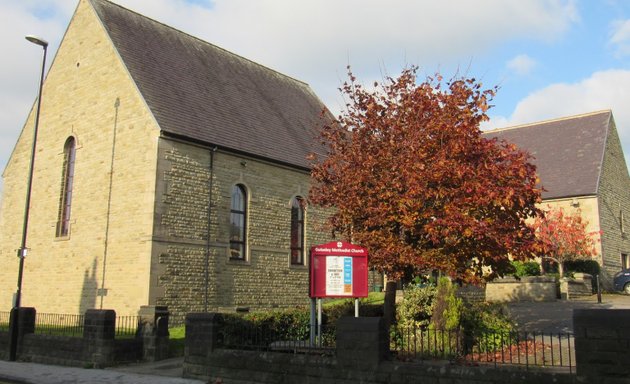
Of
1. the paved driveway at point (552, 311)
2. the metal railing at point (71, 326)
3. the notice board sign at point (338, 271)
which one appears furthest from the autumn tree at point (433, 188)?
the metal railing at point (71, 326)

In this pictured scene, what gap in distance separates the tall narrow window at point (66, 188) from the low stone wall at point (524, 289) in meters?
17.8

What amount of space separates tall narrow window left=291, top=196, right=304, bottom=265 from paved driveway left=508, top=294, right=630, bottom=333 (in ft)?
29.0

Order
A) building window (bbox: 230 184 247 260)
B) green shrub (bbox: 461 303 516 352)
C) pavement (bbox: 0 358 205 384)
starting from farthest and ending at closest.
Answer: building window (bbox: 230 184 247 260), green shrub (bbox: 461 303 516 352), pavement (bbox: 0 358 205 384)

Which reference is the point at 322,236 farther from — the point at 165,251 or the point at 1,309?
the point at 1,309

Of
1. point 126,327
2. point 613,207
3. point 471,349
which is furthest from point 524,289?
point 126,327

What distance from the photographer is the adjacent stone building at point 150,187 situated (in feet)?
64.1

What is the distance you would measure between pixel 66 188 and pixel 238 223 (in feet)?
23.4

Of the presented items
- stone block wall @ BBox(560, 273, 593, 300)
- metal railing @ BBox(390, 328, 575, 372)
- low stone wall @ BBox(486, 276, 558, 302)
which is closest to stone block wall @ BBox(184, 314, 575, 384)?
metal railing @ BBox(390, 328, 575, 372)

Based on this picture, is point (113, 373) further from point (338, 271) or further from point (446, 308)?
point (446, 308)

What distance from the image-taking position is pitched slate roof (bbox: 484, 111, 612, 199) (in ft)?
109

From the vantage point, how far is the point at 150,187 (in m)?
19.3

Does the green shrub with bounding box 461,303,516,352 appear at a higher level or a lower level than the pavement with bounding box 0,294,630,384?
higher

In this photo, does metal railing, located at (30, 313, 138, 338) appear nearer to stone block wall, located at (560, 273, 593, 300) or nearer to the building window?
the building window

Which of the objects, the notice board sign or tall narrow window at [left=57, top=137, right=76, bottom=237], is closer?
the notice board sign
